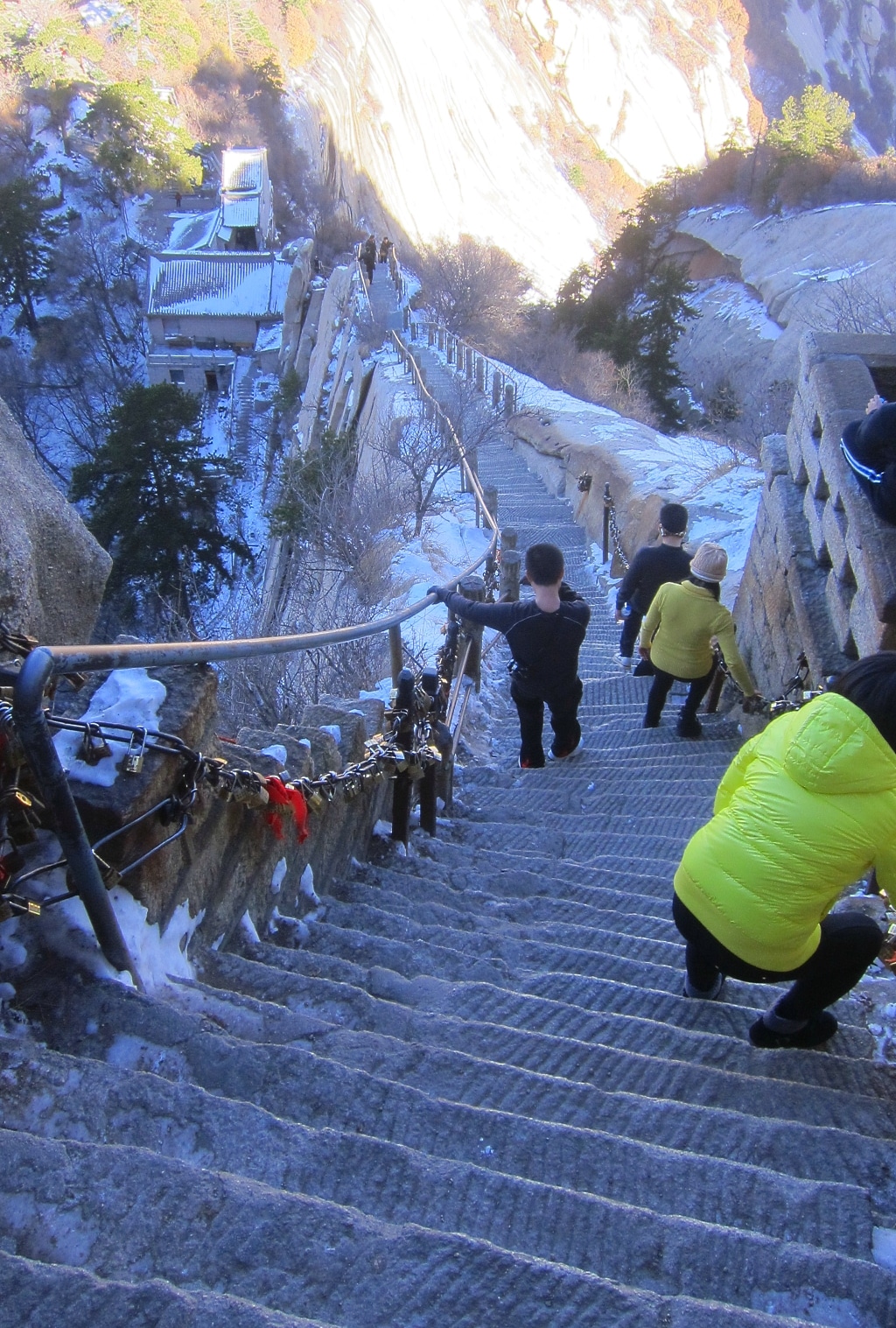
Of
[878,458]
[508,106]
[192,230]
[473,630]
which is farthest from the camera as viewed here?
[508,106]

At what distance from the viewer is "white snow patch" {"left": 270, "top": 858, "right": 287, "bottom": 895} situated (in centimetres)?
262

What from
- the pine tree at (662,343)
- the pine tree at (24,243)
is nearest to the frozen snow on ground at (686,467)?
the pine tree at (662,343)

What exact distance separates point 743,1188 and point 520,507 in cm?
1325

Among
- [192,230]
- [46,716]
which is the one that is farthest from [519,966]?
[192,230]

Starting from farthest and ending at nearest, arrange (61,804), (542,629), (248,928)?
(542,629) → (248,928) → (61,804)

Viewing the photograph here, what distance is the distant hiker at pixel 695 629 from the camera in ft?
15.6

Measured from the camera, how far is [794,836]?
1992mm

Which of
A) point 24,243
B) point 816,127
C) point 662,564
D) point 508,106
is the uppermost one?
point 508,106

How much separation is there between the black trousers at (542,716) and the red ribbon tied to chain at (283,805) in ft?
8.12

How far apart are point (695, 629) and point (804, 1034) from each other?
2858 mm

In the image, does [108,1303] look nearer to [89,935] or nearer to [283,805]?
[89,935]

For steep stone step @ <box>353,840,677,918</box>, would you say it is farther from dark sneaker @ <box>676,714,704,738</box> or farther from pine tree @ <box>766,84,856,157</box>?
pine tree @ <box>766,84,856,157</box>

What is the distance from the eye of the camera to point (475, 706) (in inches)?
251

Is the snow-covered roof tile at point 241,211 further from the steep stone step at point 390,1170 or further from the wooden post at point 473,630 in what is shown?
the steep stone step at point 390,1170
